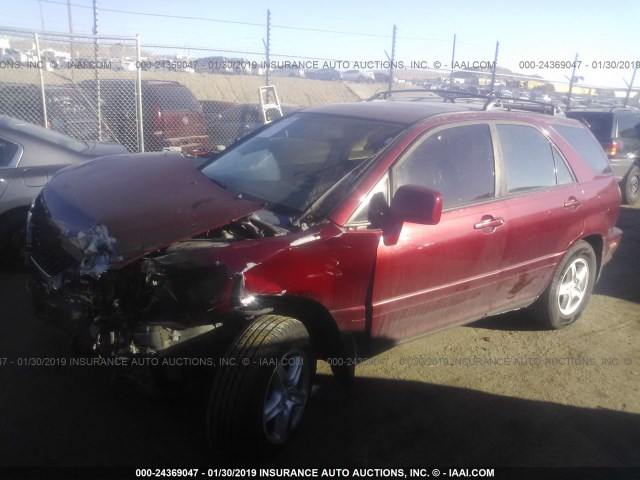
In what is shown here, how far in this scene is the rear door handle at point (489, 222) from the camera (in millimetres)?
3684

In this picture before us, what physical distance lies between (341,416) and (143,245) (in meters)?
1.55

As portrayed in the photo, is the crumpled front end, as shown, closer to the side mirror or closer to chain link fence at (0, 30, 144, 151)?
the side mirror

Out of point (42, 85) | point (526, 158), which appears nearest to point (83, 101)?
point (42, 85)

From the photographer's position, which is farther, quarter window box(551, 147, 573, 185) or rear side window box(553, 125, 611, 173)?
rear side window box(553, 125, 611, 173)

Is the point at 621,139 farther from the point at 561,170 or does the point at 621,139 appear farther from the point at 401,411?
the point at 401,411

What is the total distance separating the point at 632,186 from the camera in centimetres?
1062

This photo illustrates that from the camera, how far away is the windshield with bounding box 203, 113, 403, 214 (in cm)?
338

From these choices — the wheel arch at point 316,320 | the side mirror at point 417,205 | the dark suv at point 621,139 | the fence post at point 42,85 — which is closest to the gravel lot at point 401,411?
the wheel arch at point 316,320

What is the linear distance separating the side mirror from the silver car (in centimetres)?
365

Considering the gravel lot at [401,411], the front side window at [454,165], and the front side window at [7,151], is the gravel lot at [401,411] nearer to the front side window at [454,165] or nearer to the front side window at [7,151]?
the front side window at [454,165]

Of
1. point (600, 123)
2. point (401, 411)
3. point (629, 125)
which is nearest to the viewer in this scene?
point (401, 411)

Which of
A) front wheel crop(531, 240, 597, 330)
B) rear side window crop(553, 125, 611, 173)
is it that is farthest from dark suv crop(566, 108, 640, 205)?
front wheel crop(531, 240, 597, 330)

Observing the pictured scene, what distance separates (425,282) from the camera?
11.4 ft

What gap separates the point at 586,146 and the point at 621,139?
6330 millimetres
